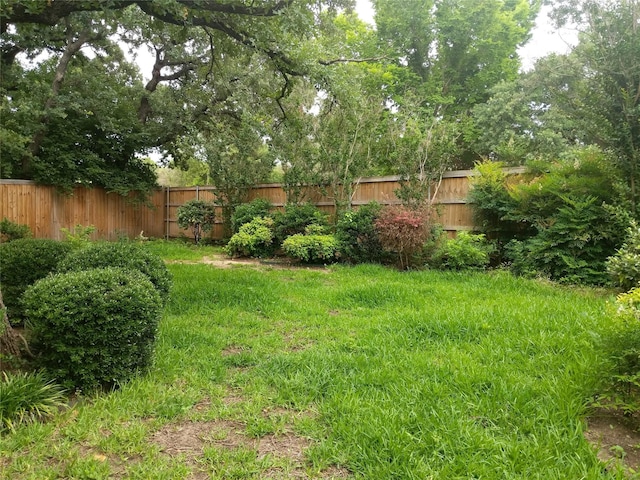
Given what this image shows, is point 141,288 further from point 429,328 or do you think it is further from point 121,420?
point 429,328

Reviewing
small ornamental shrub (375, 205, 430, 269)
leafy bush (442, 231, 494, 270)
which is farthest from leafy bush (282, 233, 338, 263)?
leafy bush (442, 231, 494, 270)

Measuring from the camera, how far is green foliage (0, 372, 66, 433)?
2.13m

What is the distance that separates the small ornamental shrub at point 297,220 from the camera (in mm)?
8766

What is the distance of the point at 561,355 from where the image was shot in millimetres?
2811

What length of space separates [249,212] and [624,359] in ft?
28.0

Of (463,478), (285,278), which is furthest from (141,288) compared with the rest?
(285,278)

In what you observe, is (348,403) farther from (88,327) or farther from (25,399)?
(25,399)

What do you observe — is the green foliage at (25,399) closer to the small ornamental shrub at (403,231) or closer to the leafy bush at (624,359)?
the leafy bush at (624,359)

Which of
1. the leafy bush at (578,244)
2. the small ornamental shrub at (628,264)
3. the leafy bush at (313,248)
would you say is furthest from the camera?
the leafy bush at (313,248)

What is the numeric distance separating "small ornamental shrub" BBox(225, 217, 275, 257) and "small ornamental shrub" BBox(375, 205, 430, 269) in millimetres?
2805

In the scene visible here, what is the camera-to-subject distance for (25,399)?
2.22 metres

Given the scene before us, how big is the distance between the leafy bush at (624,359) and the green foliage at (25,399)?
304 cm

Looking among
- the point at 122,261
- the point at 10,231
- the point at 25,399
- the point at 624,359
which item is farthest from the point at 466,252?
the point at 10,231

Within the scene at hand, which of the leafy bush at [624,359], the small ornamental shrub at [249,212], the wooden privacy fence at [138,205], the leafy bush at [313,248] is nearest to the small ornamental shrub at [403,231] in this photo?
the wooden privacy fence at [138,205]
